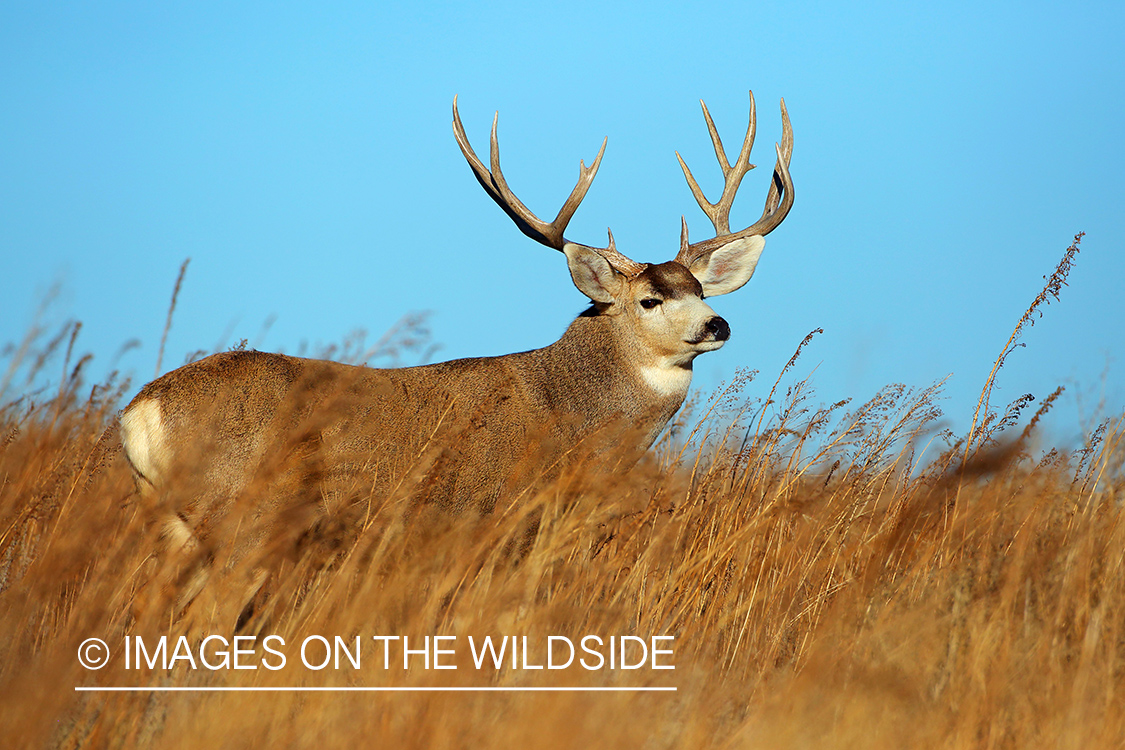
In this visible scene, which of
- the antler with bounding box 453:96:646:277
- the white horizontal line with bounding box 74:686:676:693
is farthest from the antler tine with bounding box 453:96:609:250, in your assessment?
the white horizontal line with bounding box 74:686:676:693

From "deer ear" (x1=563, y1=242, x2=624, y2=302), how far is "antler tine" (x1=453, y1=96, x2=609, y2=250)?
0.26m

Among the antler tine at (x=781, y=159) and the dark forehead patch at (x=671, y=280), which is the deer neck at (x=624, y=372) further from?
the antler tine at (x=781, y=159)

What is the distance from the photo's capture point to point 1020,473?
4848 mm

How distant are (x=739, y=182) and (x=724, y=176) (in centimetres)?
12

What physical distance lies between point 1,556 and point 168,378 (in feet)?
4.96

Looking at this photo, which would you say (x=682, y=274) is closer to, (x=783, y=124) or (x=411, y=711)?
(x=783, y=124)

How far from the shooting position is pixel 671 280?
19.7 ft

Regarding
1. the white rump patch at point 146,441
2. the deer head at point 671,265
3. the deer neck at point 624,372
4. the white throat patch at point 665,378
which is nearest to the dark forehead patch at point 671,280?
the deer head at point 671,265

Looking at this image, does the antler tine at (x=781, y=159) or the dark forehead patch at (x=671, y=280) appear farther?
the antler tine at (x=781, y=159)

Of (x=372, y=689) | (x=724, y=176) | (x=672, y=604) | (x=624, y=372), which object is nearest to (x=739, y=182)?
(x=724, y=176)

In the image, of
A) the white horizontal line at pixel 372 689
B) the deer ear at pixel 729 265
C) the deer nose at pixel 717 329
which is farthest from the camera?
the deer ear at pixel 729 265

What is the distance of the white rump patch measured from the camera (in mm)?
4711

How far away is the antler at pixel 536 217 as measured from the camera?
6230 mm

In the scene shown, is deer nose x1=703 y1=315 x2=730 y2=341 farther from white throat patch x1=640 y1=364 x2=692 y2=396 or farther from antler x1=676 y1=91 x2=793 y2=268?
antler x1=676 y1=91 x2=793 y2=268
